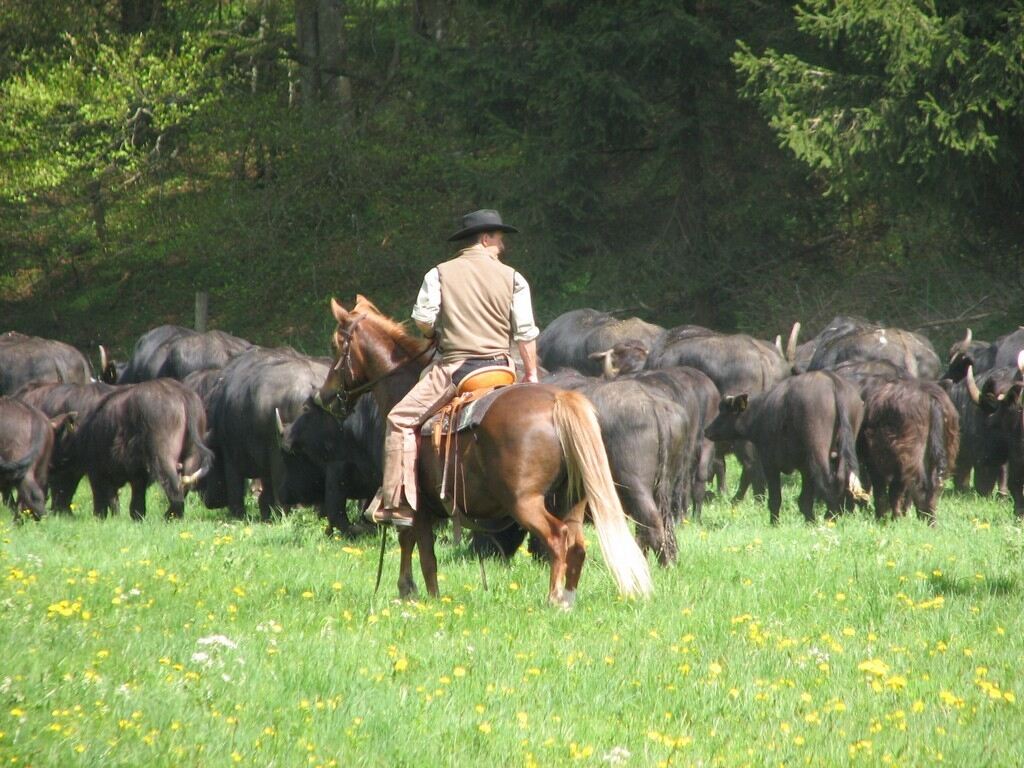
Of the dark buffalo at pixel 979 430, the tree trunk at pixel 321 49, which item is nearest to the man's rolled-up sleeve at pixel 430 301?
the dark buffalo at pixel 979 430

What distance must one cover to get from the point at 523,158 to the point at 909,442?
1773cm

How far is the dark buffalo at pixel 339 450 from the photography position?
45.3ft

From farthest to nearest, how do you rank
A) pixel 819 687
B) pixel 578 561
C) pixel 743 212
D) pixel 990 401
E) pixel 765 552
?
pixel 743 212, pixel 990 401, pixel 765 552, pixel 578 561, pixel 819 687

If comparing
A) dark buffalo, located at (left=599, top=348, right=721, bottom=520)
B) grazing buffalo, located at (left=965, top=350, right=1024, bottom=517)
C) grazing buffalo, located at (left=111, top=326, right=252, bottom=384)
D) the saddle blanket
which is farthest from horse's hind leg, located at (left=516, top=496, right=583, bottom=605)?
grazing buffalo, located at (left=111, top=326, right=252, bottom=384)

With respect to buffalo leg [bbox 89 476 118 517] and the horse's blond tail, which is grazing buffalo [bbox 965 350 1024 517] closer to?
the horse's blond tail

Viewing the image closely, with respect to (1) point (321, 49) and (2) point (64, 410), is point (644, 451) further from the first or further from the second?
(1) point (321, 49)

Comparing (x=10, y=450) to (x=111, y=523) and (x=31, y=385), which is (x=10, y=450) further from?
(x=31, y=385)

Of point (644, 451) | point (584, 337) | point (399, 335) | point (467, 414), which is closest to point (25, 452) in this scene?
point (399, 335)

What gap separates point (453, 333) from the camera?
9.28 m

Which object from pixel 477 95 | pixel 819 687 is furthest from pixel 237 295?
pixel 819 687

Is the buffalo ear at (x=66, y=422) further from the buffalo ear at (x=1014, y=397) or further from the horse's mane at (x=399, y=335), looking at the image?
the buffalo ear at (x=1014, y=397)

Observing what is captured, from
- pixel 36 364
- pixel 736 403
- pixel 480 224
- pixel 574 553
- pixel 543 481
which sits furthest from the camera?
pixel 36 364

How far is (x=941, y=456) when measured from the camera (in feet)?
47.1

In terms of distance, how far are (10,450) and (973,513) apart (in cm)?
1028
